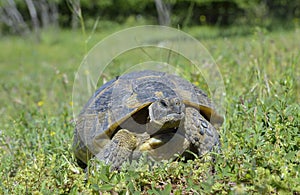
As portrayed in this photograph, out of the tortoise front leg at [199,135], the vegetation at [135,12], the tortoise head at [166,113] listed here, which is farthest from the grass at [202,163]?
the vegetation at [135,12]

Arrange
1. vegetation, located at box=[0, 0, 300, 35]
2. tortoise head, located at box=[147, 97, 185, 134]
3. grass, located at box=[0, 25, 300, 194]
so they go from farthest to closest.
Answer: vegetation, located at box=[0, 0, 300, 35] → tortoise head, located at box=[147, 97, 185, 134] → grass, located at box=[0, 25, 300, 194]

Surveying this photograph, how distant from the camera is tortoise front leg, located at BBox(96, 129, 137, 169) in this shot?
2164mm

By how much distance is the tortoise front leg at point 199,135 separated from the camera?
2234mm

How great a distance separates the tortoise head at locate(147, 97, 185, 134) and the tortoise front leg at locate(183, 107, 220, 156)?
16 centimetres

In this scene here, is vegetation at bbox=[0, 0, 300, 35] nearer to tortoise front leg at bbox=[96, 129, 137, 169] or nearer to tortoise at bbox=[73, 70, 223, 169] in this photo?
tortoise at bbox=[73, 70, 223, 169]

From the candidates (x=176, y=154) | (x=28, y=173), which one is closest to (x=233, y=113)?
(x=176, y=154)

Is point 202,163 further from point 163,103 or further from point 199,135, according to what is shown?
point 163,103

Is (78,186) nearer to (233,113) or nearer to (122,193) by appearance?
(122,193)

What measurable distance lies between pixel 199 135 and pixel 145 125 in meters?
0.28

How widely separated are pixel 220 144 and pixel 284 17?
426 inches

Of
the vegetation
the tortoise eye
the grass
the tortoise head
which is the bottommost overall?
the vegetation

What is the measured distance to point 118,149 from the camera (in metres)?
2.18

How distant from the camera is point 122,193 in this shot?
1.78 metres

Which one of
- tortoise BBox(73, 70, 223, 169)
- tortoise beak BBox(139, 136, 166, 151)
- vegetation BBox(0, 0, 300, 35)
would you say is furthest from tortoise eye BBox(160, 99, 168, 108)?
vegetation BBox(0, 0, 300, 35)
